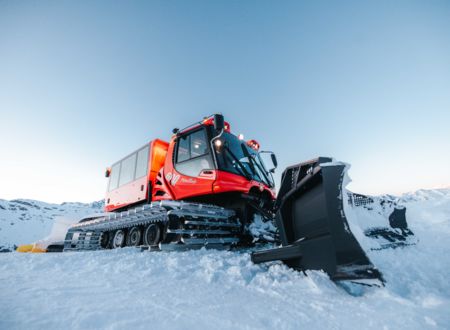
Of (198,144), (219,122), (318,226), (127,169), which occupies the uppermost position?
(127,169)

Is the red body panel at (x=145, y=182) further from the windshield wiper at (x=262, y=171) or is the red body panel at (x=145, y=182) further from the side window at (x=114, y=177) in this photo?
the windshield wiper at (x=262, y=171)

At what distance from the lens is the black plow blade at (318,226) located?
188cm

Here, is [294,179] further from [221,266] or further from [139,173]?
[139,173]

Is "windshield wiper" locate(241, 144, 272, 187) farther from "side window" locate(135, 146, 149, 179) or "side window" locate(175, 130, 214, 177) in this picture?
"side window" locate(135, 146, 149, 179)

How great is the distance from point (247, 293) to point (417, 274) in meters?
1.51

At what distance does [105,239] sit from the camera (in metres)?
7.28

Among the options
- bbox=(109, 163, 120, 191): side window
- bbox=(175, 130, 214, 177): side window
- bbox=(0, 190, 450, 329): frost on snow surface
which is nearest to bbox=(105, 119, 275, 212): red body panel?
bbox=(175, 130, 214, 177): side window

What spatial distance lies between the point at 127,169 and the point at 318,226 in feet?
21.1

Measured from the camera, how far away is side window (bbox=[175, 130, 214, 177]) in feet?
17.4

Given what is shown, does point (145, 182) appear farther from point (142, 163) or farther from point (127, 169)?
point (127, 169)

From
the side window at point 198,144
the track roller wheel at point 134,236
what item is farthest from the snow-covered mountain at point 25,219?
the side window at point 198,144

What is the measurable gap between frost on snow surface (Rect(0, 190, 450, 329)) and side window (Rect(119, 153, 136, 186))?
4.23m

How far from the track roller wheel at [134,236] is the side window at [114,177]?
2319mm

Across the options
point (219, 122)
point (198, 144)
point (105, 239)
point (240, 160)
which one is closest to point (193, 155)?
point (198, 144)
